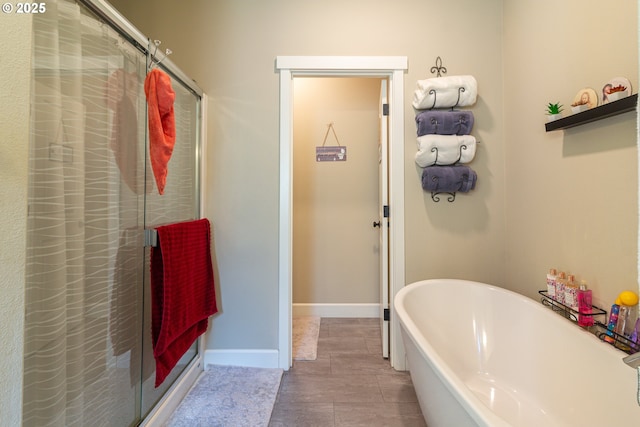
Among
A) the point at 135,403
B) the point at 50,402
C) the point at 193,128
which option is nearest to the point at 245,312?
the point at 135,403

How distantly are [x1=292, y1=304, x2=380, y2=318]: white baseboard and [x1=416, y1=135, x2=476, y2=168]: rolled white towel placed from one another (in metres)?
1.66

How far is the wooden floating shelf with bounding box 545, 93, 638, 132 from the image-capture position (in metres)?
0.95

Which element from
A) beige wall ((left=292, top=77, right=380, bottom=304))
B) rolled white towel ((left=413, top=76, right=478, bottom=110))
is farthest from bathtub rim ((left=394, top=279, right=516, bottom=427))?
beige wall ((left=292, top=77, right=380, bottom=304))

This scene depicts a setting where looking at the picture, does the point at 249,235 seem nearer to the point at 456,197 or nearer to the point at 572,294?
the point at 456,197

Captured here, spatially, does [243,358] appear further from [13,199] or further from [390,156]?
[390,156]

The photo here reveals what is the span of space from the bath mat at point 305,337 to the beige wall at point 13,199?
1.57 metres

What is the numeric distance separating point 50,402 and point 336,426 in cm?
119

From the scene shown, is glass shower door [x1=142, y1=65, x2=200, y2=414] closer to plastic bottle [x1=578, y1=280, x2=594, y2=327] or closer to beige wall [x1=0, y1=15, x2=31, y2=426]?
beige wall [x1=0, y1=15, x2=31, y2=426]

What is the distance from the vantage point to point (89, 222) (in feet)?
3.24

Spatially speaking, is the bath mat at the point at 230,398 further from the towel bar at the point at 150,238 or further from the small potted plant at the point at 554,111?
the small potted plant at the point at 554,111

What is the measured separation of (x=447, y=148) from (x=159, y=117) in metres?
1.63

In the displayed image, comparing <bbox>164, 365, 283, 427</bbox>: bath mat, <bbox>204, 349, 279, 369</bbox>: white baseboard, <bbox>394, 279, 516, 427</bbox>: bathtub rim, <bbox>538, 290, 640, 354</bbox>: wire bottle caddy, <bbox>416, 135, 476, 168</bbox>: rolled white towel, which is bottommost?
<bbox>164, 365, 283, 427</bbox>: bath mat

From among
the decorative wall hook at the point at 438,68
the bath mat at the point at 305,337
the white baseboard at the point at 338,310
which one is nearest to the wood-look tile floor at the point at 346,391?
the bath mat at the point at 305,337

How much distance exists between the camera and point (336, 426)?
1345mm
